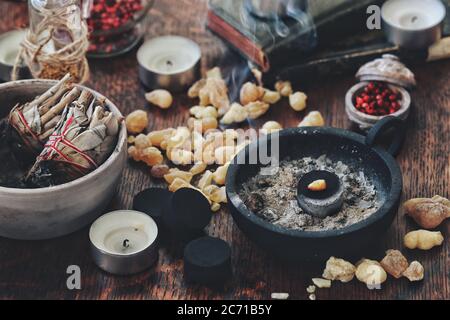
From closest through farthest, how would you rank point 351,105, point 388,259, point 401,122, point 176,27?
point 388,259
point 401,122
point 351,105
point 176,27

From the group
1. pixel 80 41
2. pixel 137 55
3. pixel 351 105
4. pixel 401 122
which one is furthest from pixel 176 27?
pixel 401 122

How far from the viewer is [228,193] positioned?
1646 millimetres

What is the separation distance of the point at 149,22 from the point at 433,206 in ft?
3.15

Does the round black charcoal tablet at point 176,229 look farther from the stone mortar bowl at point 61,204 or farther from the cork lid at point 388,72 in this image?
the cork lid at point 388,72

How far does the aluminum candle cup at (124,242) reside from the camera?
64.0 inches

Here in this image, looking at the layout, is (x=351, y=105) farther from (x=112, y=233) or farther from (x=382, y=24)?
(x=112, y=233)

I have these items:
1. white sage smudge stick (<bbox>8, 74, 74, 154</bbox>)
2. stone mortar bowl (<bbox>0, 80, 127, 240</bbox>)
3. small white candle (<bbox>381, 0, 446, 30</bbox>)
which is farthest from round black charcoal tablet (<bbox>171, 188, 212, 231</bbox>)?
small white candle (<bbox>381, 0, 446, 30</bbox>)

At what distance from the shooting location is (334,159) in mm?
1784

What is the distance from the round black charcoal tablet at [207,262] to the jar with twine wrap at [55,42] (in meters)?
0.56

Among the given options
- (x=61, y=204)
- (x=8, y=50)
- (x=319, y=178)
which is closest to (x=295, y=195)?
(x=319, y=178)

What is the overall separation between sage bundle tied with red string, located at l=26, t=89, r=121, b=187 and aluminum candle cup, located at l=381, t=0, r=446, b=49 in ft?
2.48

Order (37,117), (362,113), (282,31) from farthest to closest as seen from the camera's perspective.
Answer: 1. (282,31)
2. (362,113)
3. (37,117)

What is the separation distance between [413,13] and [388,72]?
0.90 feet

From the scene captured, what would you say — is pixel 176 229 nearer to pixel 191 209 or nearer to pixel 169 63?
pixel 191 209
